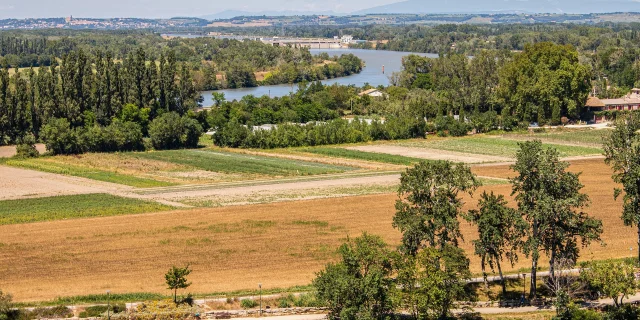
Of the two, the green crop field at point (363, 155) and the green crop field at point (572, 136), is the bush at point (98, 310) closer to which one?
the green crop field at point (363, 155)

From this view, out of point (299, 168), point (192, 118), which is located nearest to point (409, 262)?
point (299, 168)

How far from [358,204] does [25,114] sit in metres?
37.6

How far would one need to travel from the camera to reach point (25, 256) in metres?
35.2

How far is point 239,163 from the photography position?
2408 inches

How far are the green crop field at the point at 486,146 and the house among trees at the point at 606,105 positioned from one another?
16.0 meters

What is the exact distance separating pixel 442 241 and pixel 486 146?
134ft

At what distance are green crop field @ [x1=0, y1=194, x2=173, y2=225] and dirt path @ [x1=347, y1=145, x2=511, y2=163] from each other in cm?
2500

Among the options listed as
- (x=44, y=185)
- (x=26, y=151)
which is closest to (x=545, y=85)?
(x=26, y=151)

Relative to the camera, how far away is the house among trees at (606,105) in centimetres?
8356

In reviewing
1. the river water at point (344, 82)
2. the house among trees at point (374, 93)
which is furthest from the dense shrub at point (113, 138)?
the river water at point (344, 82)

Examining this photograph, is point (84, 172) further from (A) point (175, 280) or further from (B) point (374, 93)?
(B) point (374, 93)

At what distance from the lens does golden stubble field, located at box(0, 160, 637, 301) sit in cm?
3180

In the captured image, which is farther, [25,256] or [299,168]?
[299,168]

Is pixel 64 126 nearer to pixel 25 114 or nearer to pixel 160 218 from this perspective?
pixel 25 114
